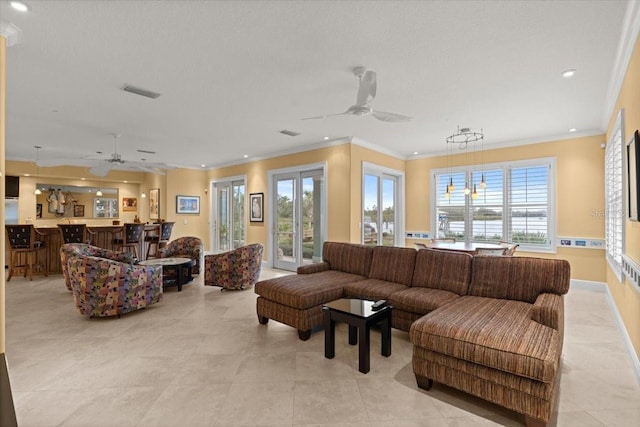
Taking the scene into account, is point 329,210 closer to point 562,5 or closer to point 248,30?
point 248,30

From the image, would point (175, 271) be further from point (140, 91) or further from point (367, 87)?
point (367, 87)

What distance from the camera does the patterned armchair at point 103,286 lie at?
3813mm

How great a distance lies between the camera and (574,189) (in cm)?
565

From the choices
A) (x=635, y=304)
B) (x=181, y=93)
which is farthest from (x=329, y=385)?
(x=181, y=93)

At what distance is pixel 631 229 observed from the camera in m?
3.04

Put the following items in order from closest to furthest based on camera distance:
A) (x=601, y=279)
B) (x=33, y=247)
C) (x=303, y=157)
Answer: (x=601, y=279)
(x=33, y=247)
(x=303, y=157)

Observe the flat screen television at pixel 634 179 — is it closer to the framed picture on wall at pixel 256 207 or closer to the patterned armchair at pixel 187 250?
the patterned armchair at pixel 187 250

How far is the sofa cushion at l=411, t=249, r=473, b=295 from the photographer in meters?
3.40

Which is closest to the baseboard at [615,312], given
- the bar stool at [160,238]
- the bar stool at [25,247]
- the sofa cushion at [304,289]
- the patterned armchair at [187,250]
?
the sofa cushion at [304,289]

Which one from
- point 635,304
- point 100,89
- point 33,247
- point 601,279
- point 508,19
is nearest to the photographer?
point 508,19

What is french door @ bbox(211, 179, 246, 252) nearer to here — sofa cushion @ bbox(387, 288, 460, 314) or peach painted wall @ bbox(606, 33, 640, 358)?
sofa cushion @ bbox(387, 288, 460, 314)

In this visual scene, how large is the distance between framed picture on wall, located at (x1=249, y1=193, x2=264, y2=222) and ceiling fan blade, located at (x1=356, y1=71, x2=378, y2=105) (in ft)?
16.5

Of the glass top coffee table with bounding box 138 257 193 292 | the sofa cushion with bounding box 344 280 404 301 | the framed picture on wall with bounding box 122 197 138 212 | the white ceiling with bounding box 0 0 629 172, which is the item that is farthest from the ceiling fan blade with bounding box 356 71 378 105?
the framed picture on wall with bounding box 122 197 138 212

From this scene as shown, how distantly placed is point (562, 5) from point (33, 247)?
8.54 metres
